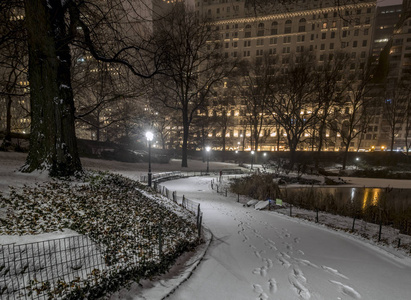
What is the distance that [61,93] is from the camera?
→ 26.5ft

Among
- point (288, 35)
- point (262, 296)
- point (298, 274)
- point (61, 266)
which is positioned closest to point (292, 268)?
point (298, 274)

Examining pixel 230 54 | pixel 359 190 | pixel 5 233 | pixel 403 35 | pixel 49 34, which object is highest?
pixel 403 35

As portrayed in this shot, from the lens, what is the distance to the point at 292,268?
5629 millimetres

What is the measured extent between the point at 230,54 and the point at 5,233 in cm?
7748

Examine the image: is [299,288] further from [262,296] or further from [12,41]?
[12,41]

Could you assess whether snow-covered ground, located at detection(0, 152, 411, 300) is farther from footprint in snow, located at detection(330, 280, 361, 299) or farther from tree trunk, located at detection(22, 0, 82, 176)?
tree trunk, located at detection(22, 0, 82, 176)

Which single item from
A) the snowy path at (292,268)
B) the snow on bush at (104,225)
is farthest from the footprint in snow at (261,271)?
the snow on bush at (104,225)

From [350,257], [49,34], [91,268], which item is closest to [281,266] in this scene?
[350,257]

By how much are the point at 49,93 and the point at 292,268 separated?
35.1ft

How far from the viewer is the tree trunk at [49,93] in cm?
729

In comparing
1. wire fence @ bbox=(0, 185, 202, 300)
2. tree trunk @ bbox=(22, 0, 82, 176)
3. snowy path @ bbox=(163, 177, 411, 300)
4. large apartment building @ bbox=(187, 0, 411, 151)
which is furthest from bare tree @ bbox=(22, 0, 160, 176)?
large apartment building @ bbox=(187, 0, 411, 151)

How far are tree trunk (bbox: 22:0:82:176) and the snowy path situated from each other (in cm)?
721

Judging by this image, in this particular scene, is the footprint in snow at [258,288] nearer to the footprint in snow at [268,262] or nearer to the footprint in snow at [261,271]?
the footprint in snow at [261,271]

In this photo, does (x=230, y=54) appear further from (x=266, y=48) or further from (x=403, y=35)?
(x=403, y=35)
